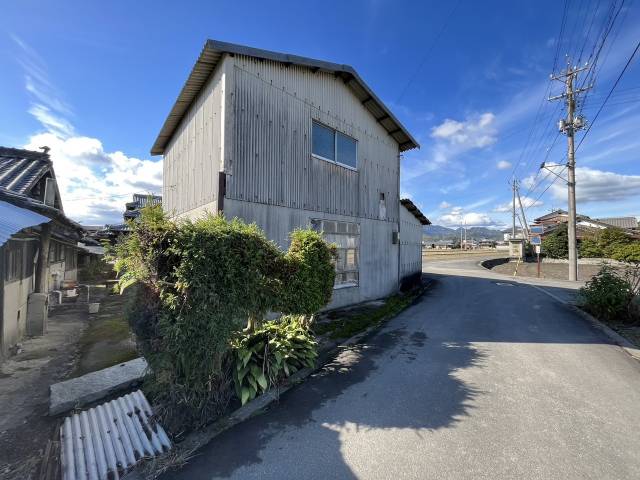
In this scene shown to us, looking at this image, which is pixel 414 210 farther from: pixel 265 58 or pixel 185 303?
pixel 185 303

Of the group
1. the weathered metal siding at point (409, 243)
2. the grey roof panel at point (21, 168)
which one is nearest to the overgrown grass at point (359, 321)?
the weathered metal siding at point (409, 243)

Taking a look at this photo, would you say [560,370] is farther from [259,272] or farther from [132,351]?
[132,351]

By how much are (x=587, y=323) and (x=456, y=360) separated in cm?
534

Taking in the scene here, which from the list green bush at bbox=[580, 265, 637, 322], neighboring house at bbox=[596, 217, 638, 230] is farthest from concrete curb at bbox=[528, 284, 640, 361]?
neighboring house at bbox=[596, 217, 638, 230]

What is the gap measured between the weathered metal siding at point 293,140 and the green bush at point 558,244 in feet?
88.4

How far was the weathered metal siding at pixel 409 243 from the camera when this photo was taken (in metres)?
13.0

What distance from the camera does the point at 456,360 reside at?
17.6ft

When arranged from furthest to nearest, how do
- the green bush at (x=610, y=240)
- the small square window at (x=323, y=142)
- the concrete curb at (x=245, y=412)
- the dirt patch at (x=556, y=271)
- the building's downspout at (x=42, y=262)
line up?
the green bush at (x=610, y=240), the dirt patch at (x=556, y=271), the small square window at (x=323, y=142), the building's downspout at (x=42, y=262), the concrete curb at (x=245, y=412)

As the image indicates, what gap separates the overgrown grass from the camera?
6816mm

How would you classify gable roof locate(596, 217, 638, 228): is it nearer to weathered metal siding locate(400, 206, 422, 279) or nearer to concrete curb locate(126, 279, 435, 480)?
weathered metal siding locate(400, 206, 422, 279)

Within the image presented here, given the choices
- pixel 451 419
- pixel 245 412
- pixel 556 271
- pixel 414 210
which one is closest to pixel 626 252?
pixel 556 271

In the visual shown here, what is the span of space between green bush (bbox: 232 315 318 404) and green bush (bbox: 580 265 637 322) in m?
8.53

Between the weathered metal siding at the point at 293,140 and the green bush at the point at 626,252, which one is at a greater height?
the weathered metal siding at the point at 293,140

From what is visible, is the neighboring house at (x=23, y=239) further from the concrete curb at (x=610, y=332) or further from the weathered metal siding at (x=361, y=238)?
the concrete curb at (x=610, y=332)
